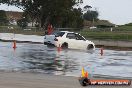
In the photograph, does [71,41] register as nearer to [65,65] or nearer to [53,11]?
[65,65]

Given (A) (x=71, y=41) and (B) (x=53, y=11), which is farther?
(B) (x=53, y=11)

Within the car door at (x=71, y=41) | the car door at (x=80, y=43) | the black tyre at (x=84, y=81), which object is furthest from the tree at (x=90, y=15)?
the black tyre at (x=84, y=81)

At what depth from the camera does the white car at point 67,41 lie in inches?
1474

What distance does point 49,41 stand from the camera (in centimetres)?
3788

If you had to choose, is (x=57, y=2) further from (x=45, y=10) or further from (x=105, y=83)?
(x=105, y=83)

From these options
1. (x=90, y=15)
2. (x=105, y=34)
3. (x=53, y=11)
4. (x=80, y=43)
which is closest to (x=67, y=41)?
(x=80, y=43)

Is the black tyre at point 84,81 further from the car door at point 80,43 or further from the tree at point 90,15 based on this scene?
the tree at point 90,15

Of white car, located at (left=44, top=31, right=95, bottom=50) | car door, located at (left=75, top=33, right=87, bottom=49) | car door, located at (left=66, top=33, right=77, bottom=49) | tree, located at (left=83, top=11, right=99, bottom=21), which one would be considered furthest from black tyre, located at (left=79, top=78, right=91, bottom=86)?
tree, located at (left=83, top=11, right=99, bottom=21)

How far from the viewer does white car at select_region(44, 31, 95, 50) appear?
37.4 metres

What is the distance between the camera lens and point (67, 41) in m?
37.8

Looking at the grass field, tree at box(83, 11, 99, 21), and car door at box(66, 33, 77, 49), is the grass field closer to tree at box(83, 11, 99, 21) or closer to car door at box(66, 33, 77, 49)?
car door at box(66, 33, 77, 49)

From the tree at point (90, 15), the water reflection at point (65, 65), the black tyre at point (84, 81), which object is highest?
the tree at point (90, 15)

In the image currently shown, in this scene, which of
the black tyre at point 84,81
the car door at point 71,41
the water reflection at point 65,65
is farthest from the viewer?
the car door at point 71,41

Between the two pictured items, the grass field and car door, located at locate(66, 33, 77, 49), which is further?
the grass field
